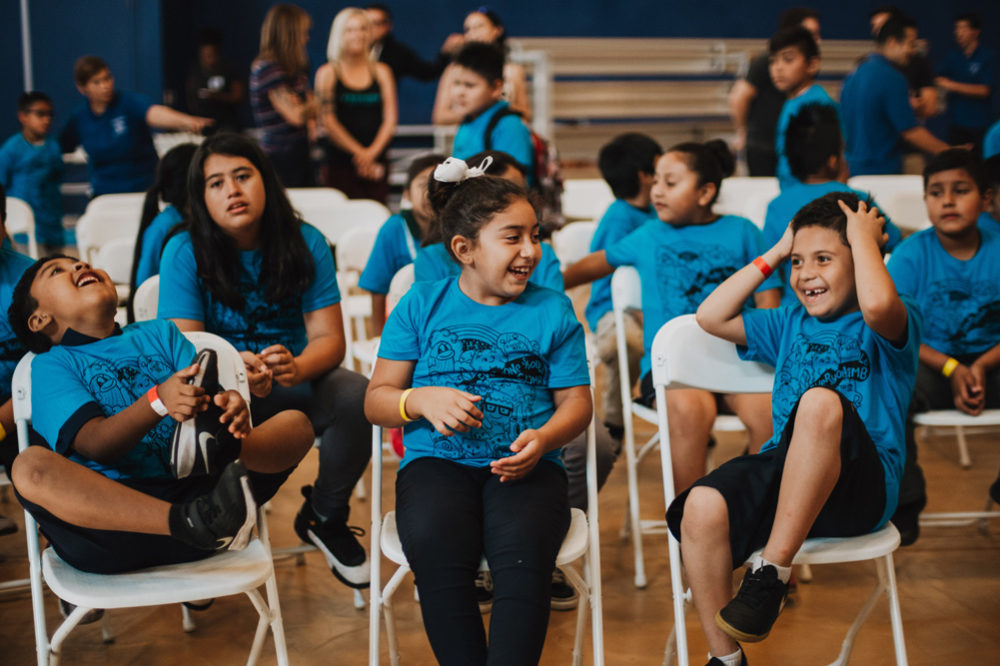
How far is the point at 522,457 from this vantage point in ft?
6.37

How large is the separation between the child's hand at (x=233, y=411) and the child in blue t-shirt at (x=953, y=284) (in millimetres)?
1749

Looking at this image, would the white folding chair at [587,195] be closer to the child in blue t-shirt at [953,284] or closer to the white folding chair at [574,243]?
the white folding chair at [574,243]

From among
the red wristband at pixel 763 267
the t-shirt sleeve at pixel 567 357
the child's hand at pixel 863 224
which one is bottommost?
the t-shirt sleeve at pixel 567 357

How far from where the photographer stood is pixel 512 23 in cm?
952

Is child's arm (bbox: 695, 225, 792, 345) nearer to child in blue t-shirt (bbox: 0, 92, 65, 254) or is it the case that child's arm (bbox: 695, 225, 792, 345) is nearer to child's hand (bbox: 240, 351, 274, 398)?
child's hand (bbox: 240, 351, 274, 398)

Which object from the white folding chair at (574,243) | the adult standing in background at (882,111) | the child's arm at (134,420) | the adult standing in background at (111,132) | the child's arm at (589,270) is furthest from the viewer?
the adult standing in background at (111,132)

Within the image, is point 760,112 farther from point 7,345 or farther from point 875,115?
point 7,345

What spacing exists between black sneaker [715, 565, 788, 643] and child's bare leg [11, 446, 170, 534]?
106 centimetres

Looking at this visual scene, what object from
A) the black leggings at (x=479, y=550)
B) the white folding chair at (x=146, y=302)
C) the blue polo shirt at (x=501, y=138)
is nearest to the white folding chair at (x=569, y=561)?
the black leggings at (x=479, y=550)

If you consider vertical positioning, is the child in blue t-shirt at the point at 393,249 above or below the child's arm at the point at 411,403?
above

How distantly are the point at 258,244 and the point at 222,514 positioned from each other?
3.27 feet

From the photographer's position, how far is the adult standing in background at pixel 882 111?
4.87 m

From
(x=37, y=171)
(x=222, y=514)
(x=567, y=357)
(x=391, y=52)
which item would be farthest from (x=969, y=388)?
(x=391, y=52)

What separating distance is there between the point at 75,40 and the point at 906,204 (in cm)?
681
